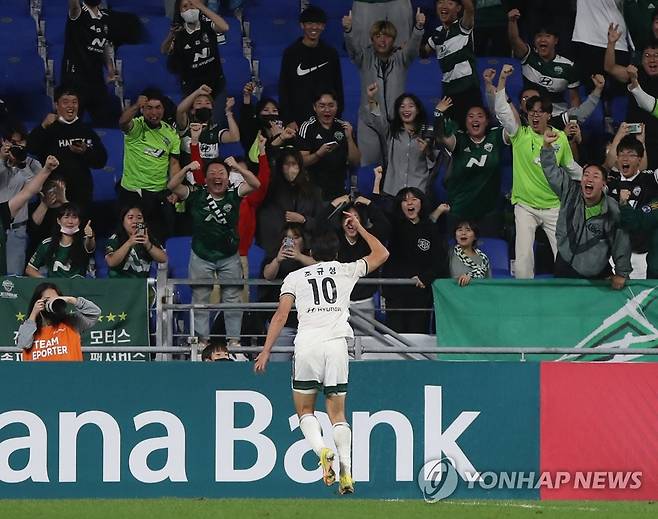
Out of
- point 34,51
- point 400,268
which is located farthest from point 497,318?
point 34,51

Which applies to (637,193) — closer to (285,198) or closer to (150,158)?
(285,198)

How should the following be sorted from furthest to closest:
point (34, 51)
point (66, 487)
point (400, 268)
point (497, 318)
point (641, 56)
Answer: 1. point (34, 51)
2. point (641, 56)
3. point (400, 268)
4. point (497, 318)
5. point (66, 487)

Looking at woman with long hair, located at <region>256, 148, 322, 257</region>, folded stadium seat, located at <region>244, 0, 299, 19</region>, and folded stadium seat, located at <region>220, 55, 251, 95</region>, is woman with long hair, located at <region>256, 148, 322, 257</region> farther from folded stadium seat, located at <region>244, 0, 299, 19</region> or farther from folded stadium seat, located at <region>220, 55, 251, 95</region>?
folded stadium seat, located at <region>244, 0, 299, 19</region>

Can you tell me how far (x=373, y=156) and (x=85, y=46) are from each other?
12.0ft

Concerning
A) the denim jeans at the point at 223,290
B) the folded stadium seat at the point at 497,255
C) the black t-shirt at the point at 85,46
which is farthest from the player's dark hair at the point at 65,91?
the folded stadium seat at the point at 497,255

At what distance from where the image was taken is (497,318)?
13766mm

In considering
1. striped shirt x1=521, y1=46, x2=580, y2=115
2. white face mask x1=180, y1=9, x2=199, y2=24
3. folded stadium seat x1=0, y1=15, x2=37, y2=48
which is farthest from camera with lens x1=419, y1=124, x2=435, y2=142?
folded stadium seat x1=0, y1=15, x2=37, y2=48

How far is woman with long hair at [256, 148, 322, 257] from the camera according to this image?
604 inches

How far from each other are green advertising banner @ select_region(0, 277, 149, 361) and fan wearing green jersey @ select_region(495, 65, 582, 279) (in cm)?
389

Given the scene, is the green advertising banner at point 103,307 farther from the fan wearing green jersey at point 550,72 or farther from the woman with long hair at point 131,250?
the fan wearing green jersey at point 550,72

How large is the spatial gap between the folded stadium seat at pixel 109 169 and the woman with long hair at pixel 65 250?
7.71 feet

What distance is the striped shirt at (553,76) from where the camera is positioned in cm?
1727

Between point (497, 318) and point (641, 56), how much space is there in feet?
17.2

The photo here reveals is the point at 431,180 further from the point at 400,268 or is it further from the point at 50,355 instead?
the point at 50,355
